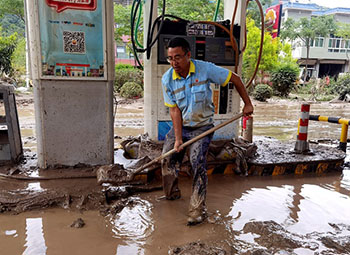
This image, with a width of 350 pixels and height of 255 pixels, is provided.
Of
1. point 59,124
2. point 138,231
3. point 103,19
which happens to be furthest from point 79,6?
point 138,231

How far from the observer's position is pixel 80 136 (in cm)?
403

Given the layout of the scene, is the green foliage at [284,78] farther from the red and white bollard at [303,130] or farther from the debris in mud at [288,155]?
the red and white bollard at [303,130]

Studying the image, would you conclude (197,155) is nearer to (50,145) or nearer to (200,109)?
(200,109)

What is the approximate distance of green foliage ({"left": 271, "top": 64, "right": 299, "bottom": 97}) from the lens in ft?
63.2

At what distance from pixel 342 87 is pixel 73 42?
1915cm

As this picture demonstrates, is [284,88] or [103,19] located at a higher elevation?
[103,19]

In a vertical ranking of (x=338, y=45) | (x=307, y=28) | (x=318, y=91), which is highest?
(x=307, y=28)

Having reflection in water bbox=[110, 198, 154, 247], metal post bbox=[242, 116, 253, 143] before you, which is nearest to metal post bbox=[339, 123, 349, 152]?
metal post bbox=[242, 116, 253, 143]

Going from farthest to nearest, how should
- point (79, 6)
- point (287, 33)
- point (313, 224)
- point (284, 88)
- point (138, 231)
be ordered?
1. point (287, 33)
2. point (284, 88)
3. point (79, 6)
4. point (313, 224)
5. point (138, 231)

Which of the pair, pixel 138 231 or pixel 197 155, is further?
pixel 197 155

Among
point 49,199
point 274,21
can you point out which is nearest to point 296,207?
point 49,199

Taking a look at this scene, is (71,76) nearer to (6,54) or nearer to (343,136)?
(343,136)

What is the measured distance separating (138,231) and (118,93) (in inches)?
546

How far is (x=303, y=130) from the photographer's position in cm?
487
